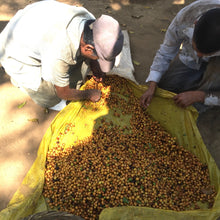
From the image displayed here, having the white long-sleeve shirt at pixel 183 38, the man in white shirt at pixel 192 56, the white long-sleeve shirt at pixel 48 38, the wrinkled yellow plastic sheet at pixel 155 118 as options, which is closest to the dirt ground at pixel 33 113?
the wrinkled yellow plastic sheet at pixel 155 118

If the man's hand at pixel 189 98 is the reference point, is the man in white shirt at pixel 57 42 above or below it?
above

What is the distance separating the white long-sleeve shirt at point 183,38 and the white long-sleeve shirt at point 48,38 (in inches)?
42.3

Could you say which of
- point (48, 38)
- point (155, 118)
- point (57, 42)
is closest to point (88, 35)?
point (57, 42)

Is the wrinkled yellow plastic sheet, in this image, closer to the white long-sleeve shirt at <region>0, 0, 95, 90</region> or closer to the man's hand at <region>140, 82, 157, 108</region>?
the man's hand at <region>140, 82, 157, 108</region>

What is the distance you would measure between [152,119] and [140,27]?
271cm

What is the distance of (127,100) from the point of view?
321cm

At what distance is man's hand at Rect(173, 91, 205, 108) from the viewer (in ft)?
8.58

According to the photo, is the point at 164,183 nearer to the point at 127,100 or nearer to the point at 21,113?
the point at 127,100

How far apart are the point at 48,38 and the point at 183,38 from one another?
64.5 inches

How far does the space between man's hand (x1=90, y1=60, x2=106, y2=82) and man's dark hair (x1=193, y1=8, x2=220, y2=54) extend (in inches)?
60.9

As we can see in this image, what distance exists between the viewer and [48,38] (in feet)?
7.33

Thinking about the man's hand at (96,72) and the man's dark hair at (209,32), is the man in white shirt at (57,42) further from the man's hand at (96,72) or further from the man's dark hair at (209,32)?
the man's dark hair at (209,32)

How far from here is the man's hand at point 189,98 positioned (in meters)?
2.62

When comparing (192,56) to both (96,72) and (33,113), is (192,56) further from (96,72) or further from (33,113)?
(33,113)
